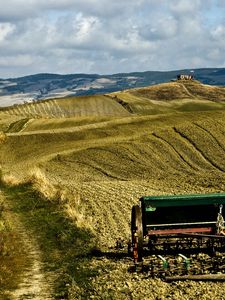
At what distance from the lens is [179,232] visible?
47.5ft

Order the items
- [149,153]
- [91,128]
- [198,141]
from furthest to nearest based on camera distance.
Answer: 1. [91,128]
2. [198,141]
3. [149,153]

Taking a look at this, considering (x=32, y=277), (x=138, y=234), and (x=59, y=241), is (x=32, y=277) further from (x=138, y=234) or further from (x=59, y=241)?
(x=59, y=241)

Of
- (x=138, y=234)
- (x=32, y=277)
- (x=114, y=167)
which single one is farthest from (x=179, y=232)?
(x=114, y=167)

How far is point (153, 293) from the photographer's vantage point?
1202 centimetres

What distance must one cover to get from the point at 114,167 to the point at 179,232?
3095cm

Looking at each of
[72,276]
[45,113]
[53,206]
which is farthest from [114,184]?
[45,113]

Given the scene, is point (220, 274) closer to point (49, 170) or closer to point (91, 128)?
point (49, 170)

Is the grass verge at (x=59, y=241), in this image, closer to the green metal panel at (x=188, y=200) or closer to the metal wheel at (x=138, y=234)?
the metal wheel at (x=138, y=234)

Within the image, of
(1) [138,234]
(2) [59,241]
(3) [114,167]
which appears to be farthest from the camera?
(3) [114,167]

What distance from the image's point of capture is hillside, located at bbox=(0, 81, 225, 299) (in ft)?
49.4

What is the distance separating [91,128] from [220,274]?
55169 millimetres

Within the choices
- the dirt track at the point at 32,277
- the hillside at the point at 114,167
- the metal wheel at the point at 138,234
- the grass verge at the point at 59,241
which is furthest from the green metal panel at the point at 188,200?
the dirt track at the point at 32,277

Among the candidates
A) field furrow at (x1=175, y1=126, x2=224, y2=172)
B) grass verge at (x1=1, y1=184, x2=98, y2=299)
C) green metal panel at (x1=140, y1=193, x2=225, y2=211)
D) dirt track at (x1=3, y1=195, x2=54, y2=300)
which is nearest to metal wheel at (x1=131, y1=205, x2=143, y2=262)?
green metal panel at (x1=140, y1=193, x2=225, y2=211)

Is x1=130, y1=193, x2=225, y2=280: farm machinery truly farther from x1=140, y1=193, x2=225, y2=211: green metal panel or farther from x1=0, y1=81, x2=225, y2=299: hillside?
x1=0, y1=81, x2=225, y2=299: hillside
